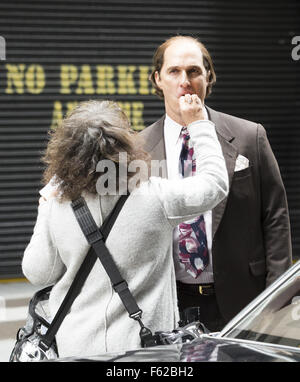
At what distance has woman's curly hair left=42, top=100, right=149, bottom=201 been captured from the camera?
2613mm

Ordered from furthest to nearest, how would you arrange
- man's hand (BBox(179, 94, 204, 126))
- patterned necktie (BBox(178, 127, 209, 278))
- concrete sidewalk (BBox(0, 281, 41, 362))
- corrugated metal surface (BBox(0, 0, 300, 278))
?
corrugated metal surface (BBox(0, 0, 300, 278)) < concrete sidewalk (BBox(0, 281, 41, 362)) < patterned necktie (BBox(178, 127, 209, 278)) < man's hand (BBox(179, 94, 204, 126))

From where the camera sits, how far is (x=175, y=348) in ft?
7.41

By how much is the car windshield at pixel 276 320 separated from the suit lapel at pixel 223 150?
0.85 metres

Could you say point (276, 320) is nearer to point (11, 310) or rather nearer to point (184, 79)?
point (184, 79)

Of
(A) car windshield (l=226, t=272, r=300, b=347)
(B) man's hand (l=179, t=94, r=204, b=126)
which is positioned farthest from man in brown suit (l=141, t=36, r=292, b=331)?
(A) car windshield (l=226, t=272, r=300, b=347)

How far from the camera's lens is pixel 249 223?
332 cm

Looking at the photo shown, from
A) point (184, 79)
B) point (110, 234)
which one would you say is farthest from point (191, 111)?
point (110, 234)

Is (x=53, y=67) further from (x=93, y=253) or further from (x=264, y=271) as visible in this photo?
(x=93, y=253)

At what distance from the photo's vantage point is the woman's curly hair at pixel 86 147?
2.61 meters

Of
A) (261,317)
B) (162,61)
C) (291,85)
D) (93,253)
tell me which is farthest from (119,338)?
(291,85)

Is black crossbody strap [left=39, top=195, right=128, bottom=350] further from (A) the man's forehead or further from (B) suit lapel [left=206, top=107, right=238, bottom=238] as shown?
(A) the man's forehead

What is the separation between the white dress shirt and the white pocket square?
0.25 m

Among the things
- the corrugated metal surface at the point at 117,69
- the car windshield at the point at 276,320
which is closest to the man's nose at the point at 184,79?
the car windshield at the point at 276,320
